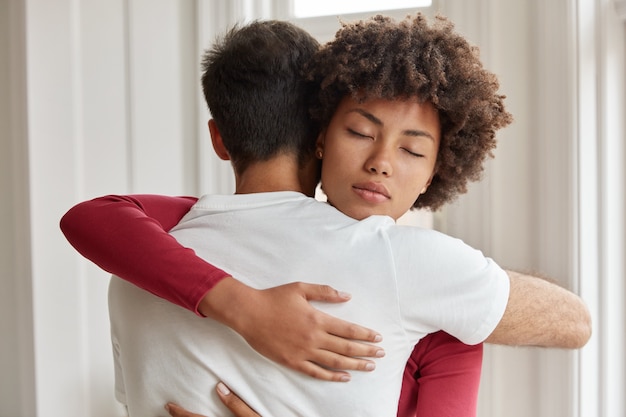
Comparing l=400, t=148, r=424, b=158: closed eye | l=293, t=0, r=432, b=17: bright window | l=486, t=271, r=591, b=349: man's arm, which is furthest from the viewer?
l=293, t=0, r=432, b=17: bright window

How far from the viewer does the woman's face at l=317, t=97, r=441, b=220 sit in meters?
1.32

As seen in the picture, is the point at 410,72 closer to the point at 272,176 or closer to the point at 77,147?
the point at 272,176

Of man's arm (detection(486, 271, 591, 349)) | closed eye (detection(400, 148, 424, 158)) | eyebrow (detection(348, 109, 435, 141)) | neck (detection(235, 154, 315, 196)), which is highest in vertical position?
eyebrow (detection(348, 109, 435, 141))

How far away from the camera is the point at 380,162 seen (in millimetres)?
1316

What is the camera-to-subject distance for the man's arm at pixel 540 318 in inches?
49.0

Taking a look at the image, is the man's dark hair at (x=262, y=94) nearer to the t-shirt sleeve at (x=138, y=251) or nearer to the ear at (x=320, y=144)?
the ear at (x=320, y=144)

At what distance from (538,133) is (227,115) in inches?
33.5

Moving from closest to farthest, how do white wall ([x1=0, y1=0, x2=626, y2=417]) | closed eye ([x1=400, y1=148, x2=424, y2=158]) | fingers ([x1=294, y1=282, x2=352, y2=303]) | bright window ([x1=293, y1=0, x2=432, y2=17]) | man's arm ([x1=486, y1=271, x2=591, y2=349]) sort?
fingers ([x1=294, y1=282, x2=352, y2=303]) < man's arm ([x1=486, y1=271, x2=591, y2=349]) < closed eye ([x1=400, y1=148, x2=424, y2=158]) < bright window ([x1=293, y1=0, x2=432, y2=17]) < white wall ([x1=0, y1=0, x2=626, y2=417])

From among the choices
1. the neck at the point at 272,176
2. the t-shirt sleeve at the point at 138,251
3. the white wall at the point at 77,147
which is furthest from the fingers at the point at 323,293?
the white wall at the point at 77,147

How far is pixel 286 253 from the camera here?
1178 millimetres

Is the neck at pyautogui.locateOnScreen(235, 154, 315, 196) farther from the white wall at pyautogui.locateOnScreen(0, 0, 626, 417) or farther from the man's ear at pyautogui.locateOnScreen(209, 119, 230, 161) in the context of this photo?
the white wall at pyautogui.locateOnScreen(0, 0, 626, 417)

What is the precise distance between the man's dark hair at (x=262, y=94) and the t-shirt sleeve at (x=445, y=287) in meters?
0.31

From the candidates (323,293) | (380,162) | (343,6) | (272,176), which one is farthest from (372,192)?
(343,6)

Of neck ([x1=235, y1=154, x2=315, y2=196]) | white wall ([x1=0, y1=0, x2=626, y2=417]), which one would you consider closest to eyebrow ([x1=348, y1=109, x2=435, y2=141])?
neck ([x1=235, y1=154, x2=315, y2=196])
